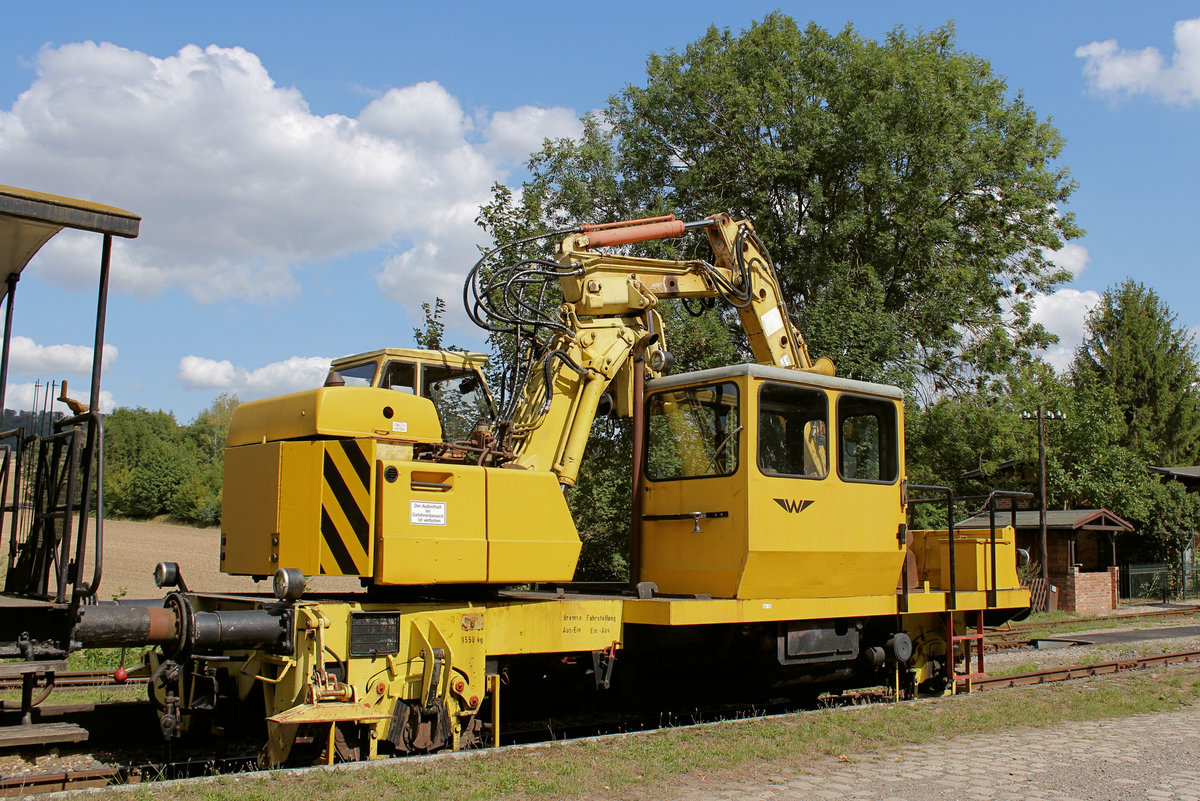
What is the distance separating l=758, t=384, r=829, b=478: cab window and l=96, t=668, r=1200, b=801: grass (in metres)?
2.03

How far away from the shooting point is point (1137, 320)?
154 ft

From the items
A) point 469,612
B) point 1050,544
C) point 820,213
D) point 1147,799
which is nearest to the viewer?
point 1147,799

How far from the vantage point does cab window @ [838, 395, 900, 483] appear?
866cm

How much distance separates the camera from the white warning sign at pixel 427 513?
6.50 meters

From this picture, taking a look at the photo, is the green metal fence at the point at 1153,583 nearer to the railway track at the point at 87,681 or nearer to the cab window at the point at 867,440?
the cab window at the point at 867,440

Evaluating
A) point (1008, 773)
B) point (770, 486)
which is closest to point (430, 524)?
point (770, 486)

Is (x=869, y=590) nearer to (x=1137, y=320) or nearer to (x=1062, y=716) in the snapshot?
(x=1062, y=716)

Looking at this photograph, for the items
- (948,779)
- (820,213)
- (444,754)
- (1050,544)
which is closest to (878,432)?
(948,779)

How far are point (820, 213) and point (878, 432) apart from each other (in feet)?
50.2

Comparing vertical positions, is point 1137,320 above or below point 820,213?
above

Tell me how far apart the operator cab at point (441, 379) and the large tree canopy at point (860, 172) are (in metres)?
12.8

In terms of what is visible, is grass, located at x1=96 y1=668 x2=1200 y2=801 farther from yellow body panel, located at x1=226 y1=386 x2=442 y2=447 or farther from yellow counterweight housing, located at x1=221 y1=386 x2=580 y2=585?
yellow body panel, located at x1=226 y1=386 x2=442 y2=447

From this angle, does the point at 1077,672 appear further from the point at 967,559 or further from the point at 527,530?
the point at 527,530

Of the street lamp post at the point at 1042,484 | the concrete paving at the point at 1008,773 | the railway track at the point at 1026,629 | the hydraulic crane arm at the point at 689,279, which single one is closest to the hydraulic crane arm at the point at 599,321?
the hydraulic crane arm at the point at 689,279
